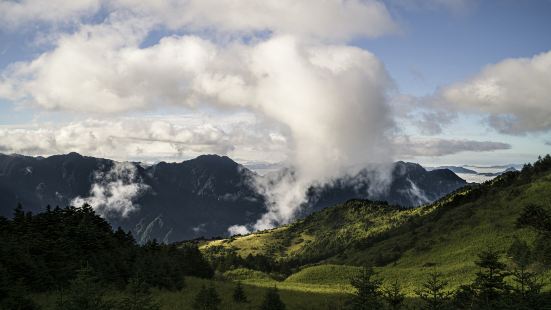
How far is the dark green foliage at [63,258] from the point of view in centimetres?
3931

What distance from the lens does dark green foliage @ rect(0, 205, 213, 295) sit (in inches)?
1548

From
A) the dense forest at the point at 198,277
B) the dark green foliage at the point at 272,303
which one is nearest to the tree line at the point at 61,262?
the dense forest at the point at 198,277

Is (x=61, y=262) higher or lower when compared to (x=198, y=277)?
higher

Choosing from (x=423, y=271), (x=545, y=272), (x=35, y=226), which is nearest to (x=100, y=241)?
(x=35, y=226)

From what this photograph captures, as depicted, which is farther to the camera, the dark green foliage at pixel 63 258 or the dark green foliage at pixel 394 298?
the dark green foliage at pixel 63 258

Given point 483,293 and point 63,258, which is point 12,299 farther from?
point 483,293

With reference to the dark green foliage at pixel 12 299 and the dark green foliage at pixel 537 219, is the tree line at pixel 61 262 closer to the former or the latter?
the dark green foliage at pixel 12 299

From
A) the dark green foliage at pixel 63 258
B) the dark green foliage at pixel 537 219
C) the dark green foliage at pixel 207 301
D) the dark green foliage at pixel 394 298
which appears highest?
the dark green foliage at pixel 537 219

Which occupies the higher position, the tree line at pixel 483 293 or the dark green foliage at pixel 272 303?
the tree line at pixel 483 293

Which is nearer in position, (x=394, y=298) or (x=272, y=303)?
(x=394, y=298)

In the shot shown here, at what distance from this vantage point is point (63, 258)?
150 ft

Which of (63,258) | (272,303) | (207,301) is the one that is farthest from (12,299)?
(63,258)

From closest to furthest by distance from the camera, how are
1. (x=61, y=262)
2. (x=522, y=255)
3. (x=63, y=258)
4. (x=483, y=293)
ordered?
(x=522, y=255) → (x=483, y=293) → (x=61, y=262) → (x=63, y=258)

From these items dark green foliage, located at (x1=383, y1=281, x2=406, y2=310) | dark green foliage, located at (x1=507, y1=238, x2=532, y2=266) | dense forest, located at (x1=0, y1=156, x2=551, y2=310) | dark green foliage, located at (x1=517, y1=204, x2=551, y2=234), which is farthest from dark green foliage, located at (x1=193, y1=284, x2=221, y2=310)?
dark green foliage, located at (x1=517, y1=204, x2=551, y2=234)
